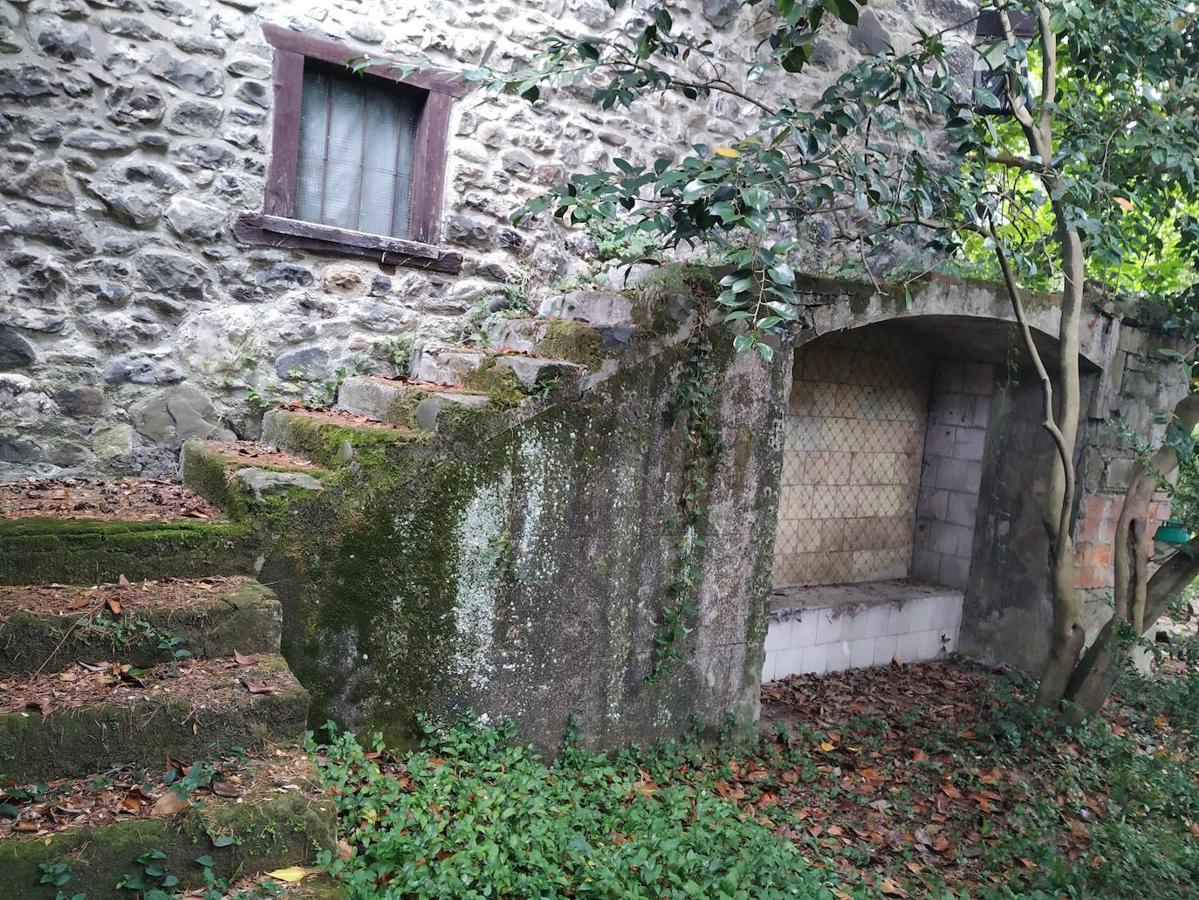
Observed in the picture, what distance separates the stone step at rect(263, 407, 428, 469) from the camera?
3486mm

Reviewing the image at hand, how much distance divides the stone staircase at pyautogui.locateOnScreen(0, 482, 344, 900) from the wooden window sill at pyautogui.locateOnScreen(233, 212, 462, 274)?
5.79 feet

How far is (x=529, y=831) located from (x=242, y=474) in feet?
5.46

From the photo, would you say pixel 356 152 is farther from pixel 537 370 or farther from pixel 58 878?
pixel 58 878

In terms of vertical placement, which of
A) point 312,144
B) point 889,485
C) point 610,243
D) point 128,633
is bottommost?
point 128,633

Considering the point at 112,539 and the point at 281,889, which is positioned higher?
the point at 112,539

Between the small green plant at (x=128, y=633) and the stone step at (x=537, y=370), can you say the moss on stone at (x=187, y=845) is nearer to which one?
the small green plant at (x=128, y=633)

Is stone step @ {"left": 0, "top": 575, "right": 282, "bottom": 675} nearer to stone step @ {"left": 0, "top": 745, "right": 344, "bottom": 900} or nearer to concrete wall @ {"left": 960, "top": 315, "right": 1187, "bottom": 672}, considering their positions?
stone step @ {"left": 0, "top": 745, "right": 344, "bottom": 900}

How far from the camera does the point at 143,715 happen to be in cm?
243

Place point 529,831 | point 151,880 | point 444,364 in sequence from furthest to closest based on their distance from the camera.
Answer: point 444,364 → point 529,831 → point 151,880

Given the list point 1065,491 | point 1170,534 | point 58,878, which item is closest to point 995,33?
point 1065,491

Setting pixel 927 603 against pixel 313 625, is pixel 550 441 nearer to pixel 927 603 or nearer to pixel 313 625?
pixel 313 625

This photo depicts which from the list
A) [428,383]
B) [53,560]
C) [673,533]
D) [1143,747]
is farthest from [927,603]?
[53,560]

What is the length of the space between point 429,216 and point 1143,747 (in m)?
5.16

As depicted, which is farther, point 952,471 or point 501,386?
point 952,471
